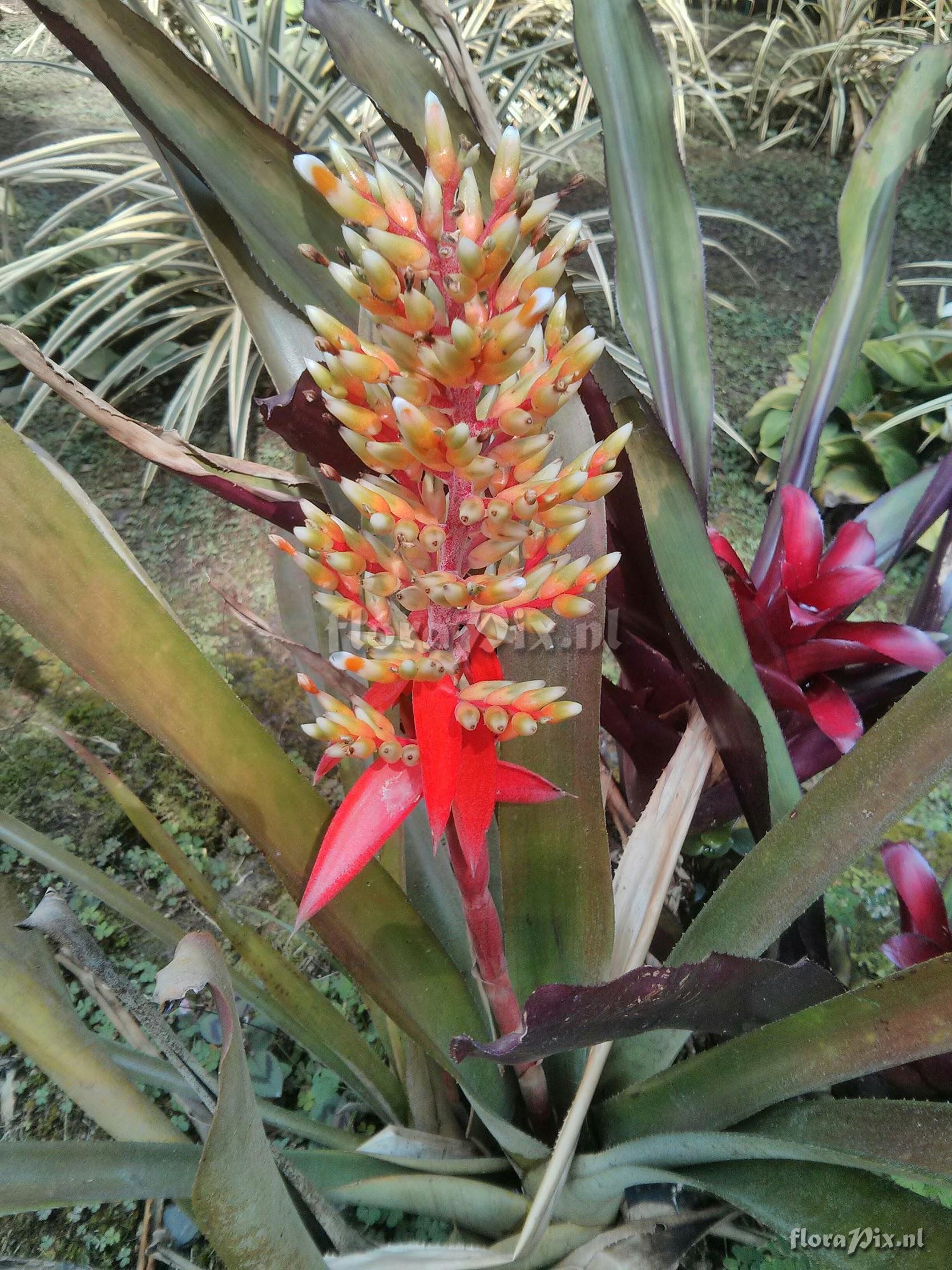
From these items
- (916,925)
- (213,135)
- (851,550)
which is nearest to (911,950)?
(916,925)

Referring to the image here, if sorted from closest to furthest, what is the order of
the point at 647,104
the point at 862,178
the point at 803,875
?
the point at 803,875
the point at 647,104
the point at 862,178

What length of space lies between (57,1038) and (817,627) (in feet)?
2.93

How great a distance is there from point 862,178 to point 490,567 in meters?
0.92

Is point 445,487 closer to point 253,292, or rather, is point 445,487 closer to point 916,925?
point 253,292

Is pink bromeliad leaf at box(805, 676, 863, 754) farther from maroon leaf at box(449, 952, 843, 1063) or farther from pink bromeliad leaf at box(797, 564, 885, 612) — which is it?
maroon leaf at box(449, 952, 843, 1063)

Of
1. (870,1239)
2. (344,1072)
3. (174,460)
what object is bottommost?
(870,1239)

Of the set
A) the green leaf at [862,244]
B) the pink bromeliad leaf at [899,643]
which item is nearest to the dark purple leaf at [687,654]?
the pink bromeliad leaf at [899,643]

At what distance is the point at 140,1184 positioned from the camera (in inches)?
23.3

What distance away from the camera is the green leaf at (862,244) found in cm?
101

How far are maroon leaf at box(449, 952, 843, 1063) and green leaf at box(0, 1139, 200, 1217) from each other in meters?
0.25

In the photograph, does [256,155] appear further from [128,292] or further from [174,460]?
[128,292]

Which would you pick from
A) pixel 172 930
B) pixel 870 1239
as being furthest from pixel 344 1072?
pixel 870 1239

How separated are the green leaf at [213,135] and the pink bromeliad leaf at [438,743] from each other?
49 cm

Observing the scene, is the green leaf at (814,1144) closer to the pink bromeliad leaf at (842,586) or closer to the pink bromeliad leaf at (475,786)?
the pink bromeliad leaf at (475,786)
